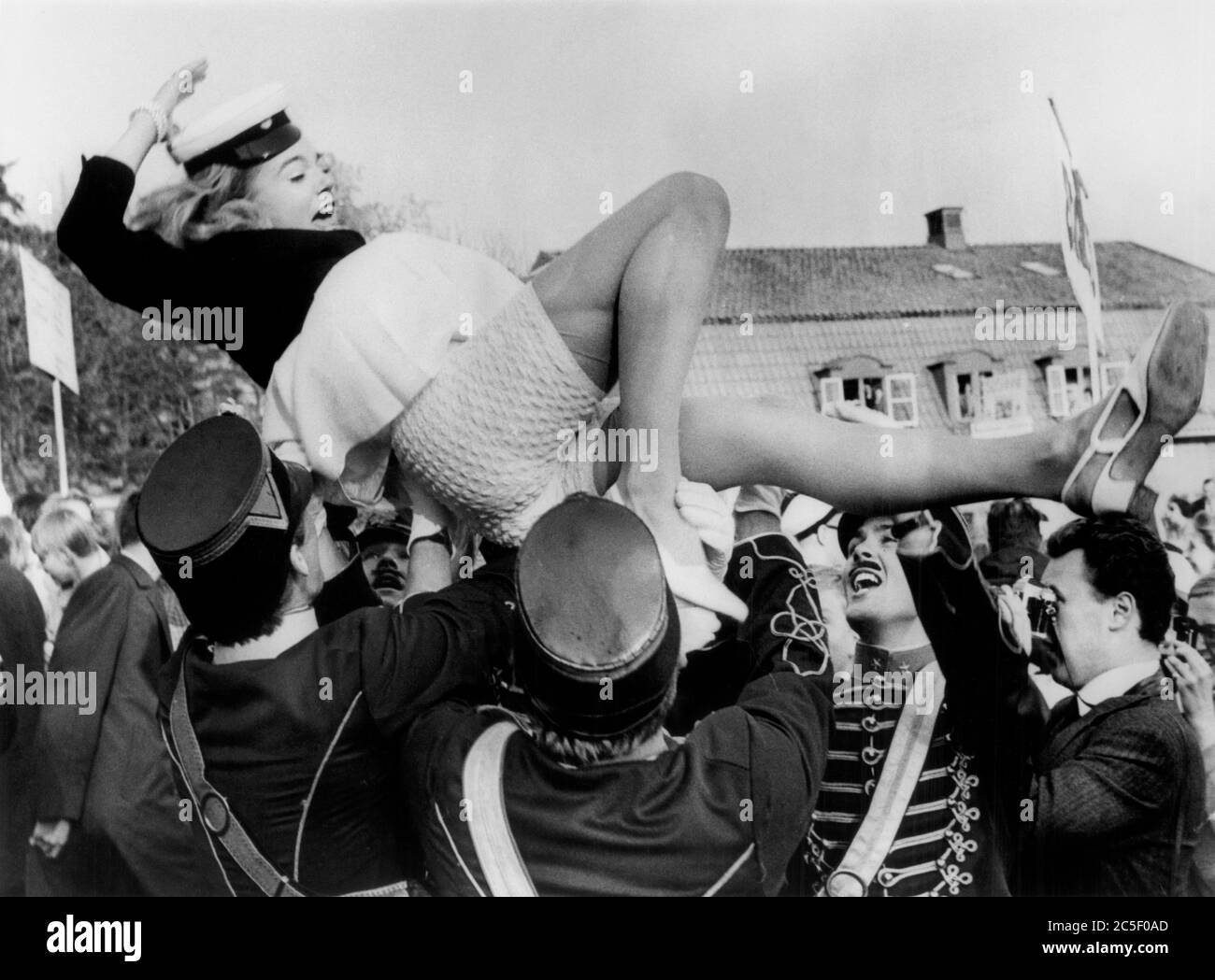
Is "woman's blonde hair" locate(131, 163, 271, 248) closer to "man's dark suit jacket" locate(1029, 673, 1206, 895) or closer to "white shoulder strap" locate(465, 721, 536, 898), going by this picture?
"white shoulder strap" locate(465, 721, 536, 898)

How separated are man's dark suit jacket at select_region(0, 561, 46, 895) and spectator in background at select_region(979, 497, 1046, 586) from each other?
266cm

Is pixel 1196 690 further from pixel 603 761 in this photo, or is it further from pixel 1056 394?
pixel 603 761

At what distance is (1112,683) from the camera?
3.79 m

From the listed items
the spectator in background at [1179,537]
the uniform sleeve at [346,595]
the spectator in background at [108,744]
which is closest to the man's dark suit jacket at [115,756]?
the spectator in background at [108,744]

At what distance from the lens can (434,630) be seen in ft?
11.9

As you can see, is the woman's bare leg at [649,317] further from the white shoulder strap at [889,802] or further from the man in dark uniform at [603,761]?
the white shoulder strap at [889,802]

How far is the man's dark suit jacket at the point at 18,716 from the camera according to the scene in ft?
12.8

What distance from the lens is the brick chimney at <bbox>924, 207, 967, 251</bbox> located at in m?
3.81

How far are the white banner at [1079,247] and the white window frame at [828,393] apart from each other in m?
0.72

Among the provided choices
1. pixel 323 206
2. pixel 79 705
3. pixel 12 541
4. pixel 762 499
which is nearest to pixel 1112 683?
pixel 762 499

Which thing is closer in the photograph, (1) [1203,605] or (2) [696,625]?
(2) [696,625]

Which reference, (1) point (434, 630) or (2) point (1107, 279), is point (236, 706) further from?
(2) point (1107, 279)

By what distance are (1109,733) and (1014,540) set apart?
1.93 feet

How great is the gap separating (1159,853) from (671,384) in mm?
1862
